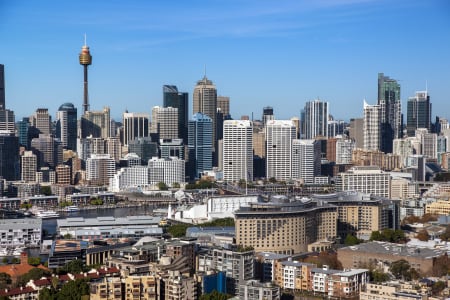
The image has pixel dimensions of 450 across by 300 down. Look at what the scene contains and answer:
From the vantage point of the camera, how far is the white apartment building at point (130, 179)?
73.1 feet

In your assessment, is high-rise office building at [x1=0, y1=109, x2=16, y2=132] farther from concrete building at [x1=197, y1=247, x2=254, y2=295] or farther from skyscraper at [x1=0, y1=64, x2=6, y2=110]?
concrete building at [x1=197, y1=247, x2=254, y2=295]

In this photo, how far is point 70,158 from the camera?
27.4 metres

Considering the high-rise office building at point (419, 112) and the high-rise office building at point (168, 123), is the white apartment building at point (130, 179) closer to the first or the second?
the high-rise office building at point (168, 123)

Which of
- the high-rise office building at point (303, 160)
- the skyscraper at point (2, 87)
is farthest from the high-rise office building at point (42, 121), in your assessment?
the high-rise office building at point (303, 160)

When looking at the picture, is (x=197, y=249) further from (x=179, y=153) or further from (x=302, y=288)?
(x=179, y=153)

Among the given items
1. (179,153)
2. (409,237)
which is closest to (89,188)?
(179,153)

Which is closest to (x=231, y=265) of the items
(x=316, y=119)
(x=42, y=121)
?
(x=42, y=121)

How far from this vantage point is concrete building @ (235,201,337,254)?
10789 mm

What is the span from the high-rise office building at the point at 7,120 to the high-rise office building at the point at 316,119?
12.6 meters

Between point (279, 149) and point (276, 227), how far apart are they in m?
12.6

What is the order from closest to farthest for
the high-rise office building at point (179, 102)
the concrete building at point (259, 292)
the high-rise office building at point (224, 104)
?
1. the concrete building at point (259, 292)
2. the high-rise office building at point (179, 102)
3. the high-rise office building at point (224, 104)

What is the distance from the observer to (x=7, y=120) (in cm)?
2692

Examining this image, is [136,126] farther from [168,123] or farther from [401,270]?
[401,270]

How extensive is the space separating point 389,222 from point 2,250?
607cm
